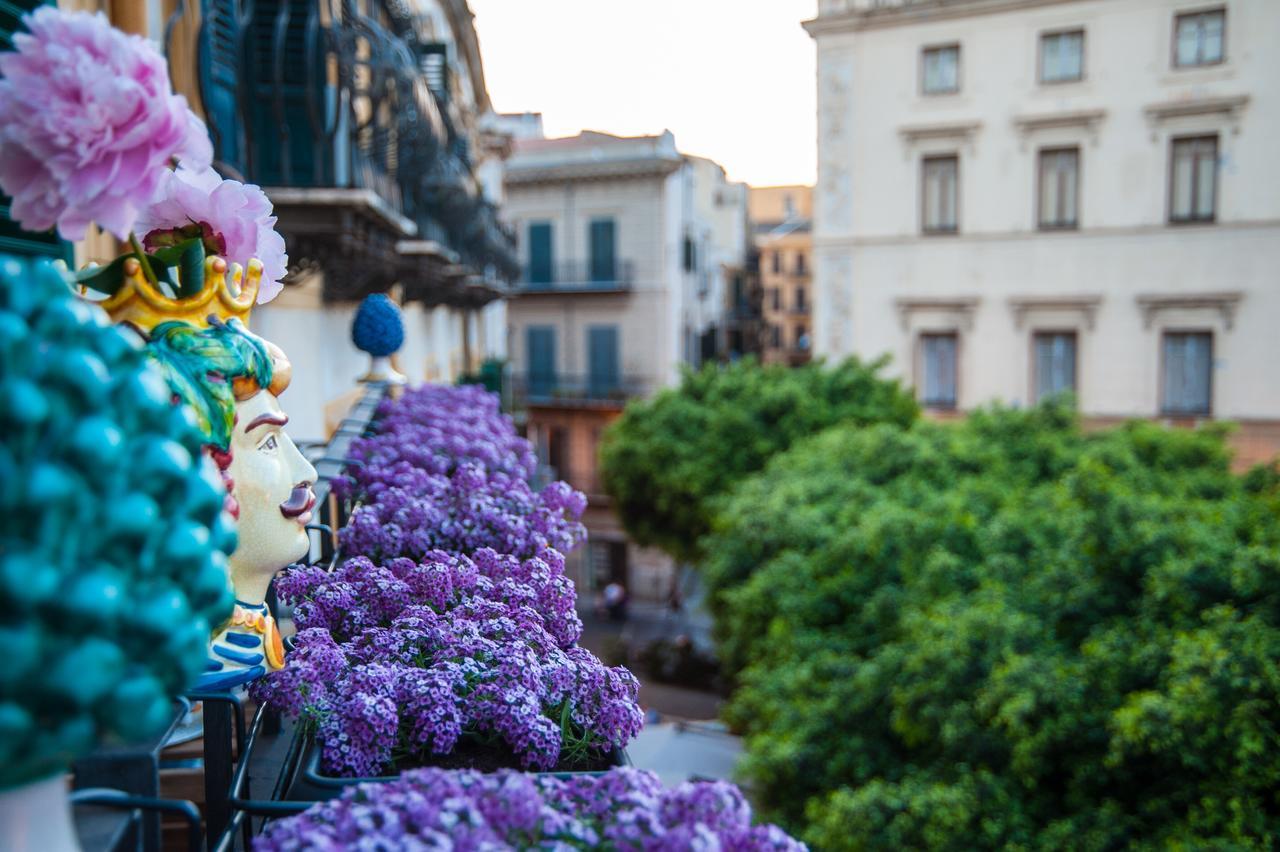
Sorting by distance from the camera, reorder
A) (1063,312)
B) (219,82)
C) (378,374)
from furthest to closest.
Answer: (1063,312)
(378,374)
(219,82)

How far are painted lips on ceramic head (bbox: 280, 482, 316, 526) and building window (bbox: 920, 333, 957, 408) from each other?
20.1m

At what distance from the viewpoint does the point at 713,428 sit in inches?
705

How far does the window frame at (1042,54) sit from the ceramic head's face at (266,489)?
66.7ft

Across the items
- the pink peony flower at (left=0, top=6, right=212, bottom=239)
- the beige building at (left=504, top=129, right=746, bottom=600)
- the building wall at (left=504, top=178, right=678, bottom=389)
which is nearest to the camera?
the pink peony flower at (left=0, top=6, right=212, bottom=239)

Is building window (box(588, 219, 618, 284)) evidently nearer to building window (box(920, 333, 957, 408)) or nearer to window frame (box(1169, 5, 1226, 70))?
building window (box(920, 333, 957, 408))

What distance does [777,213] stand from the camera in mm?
59844

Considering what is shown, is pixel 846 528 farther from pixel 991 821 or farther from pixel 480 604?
pixel 480 604

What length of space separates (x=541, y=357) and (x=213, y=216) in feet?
96.4

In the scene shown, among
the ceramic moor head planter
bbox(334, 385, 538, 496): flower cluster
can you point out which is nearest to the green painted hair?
the ceramic moor head planter

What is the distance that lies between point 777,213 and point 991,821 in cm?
5487

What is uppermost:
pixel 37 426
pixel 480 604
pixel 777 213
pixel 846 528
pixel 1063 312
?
pixel 777 213

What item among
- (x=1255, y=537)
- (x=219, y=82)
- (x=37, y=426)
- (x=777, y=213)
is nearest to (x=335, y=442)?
(x=219, y=82)

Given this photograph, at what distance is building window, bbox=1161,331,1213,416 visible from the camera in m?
19.7

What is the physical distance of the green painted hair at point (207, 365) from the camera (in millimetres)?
2094
